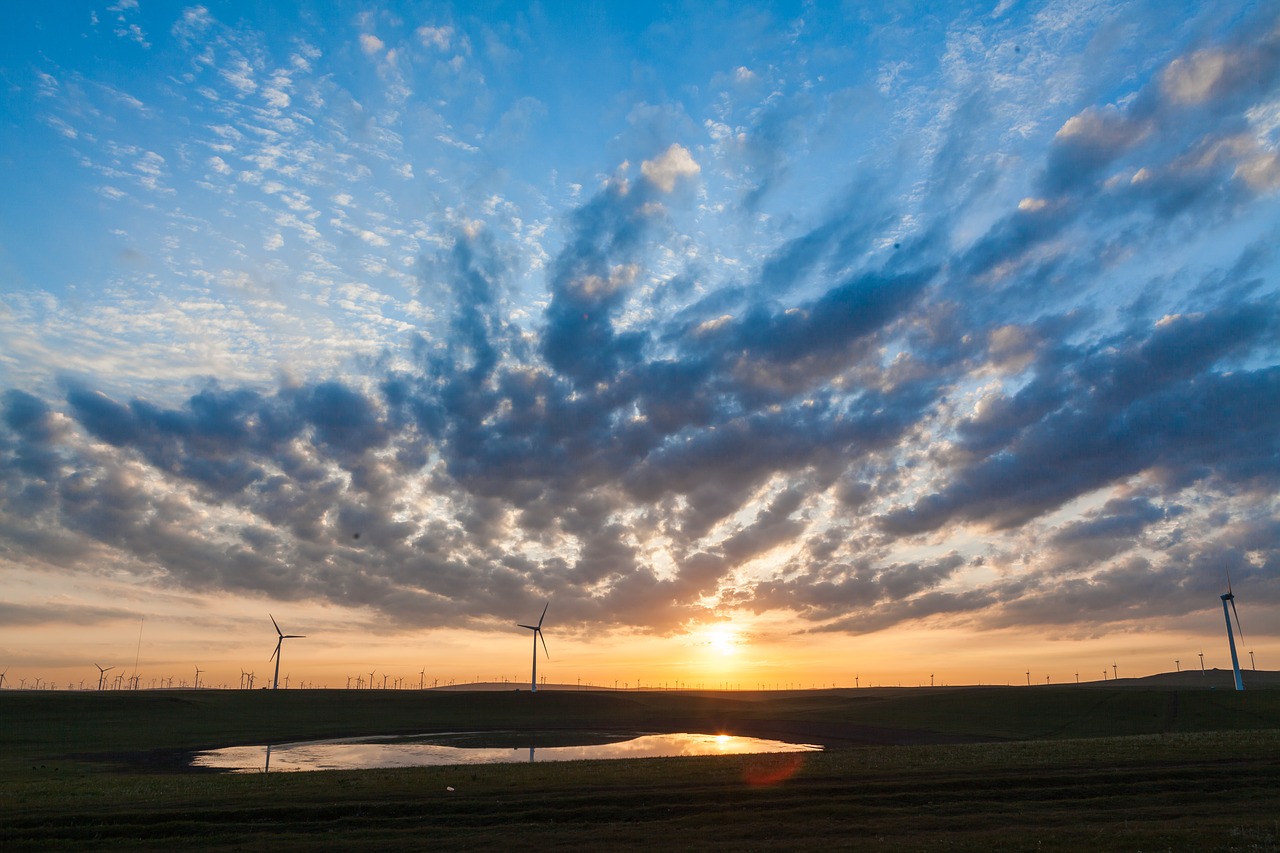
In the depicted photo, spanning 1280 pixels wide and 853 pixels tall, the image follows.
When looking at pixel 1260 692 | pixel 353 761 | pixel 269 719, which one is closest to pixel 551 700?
pixel 269 719

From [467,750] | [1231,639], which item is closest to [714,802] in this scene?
[467,750]

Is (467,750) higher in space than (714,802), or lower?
lower

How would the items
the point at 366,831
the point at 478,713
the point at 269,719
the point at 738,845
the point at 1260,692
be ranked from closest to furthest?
the point at 738,845, the point at 366,831, the point at 1260,692, the point at 269,719, the point at 478,713

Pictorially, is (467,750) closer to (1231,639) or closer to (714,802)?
(714,802)

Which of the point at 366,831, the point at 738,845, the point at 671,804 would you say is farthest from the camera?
the point at 671,804

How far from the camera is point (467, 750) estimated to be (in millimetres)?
83188

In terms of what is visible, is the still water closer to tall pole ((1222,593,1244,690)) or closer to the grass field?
the grass field

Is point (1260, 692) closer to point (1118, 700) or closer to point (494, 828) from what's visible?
point (1118, 700)

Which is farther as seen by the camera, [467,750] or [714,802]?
[467,750]

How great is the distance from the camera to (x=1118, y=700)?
11612 cm

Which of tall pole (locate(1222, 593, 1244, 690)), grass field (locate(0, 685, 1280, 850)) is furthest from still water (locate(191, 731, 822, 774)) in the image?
tall pole (locate(1222, 593, 1244, 690))

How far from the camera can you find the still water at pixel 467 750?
70062mm

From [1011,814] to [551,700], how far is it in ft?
424

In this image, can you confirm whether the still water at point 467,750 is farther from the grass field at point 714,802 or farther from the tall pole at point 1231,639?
the tall pole at point 1231,639
